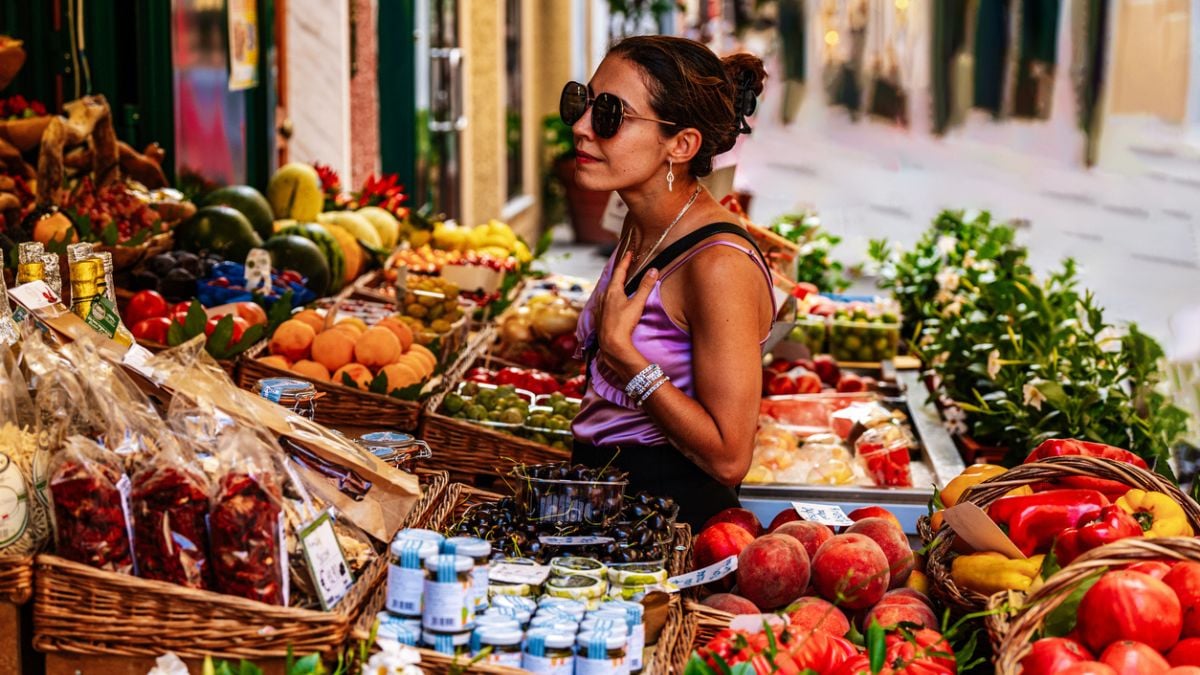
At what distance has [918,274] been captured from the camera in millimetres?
6582

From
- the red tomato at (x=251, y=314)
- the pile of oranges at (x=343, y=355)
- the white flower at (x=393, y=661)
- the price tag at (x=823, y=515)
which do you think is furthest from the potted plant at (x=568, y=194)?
the white flower at (x=393, y=661)

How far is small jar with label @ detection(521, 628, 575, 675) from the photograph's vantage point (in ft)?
5.89

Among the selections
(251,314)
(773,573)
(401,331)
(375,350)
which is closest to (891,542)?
(773,573)

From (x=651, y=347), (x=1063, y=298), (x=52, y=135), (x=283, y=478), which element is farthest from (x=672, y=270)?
(x=1063, y=298)

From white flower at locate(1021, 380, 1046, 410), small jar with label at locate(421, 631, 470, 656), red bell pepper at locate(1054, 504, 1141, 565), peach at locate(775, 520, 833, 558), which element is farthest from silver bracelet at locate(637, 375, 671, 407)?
white flower at locate(1021, 380, 1046, 410)

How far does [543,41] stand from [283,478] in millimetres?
13828

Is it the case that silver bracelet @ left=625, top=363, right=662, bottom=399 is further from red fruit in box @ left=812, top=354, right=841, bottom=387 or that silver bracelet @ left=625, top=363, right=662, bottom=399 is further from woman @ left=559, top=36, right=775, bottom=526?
red fruit in box @ left=812, top=354, right=841, bottom=387

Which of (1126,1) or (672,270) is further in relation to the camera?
(1126,1)

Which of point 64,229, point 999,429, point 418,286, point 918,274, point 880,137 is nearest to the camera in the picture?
point 64,229

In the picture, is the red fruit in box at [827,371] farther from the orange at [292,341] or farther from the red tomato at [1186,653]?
the red tomato at [1186,653]

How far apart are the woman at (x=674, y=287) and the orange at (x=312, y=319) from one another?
169cm

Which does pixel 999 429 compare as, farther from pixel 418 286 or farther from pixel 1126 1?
pixel 1126 1

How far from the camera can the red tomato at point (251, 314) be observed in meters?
4.31

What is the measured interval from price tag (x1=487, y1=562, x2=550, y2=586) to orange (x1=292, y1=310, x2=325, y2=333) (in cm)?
236
